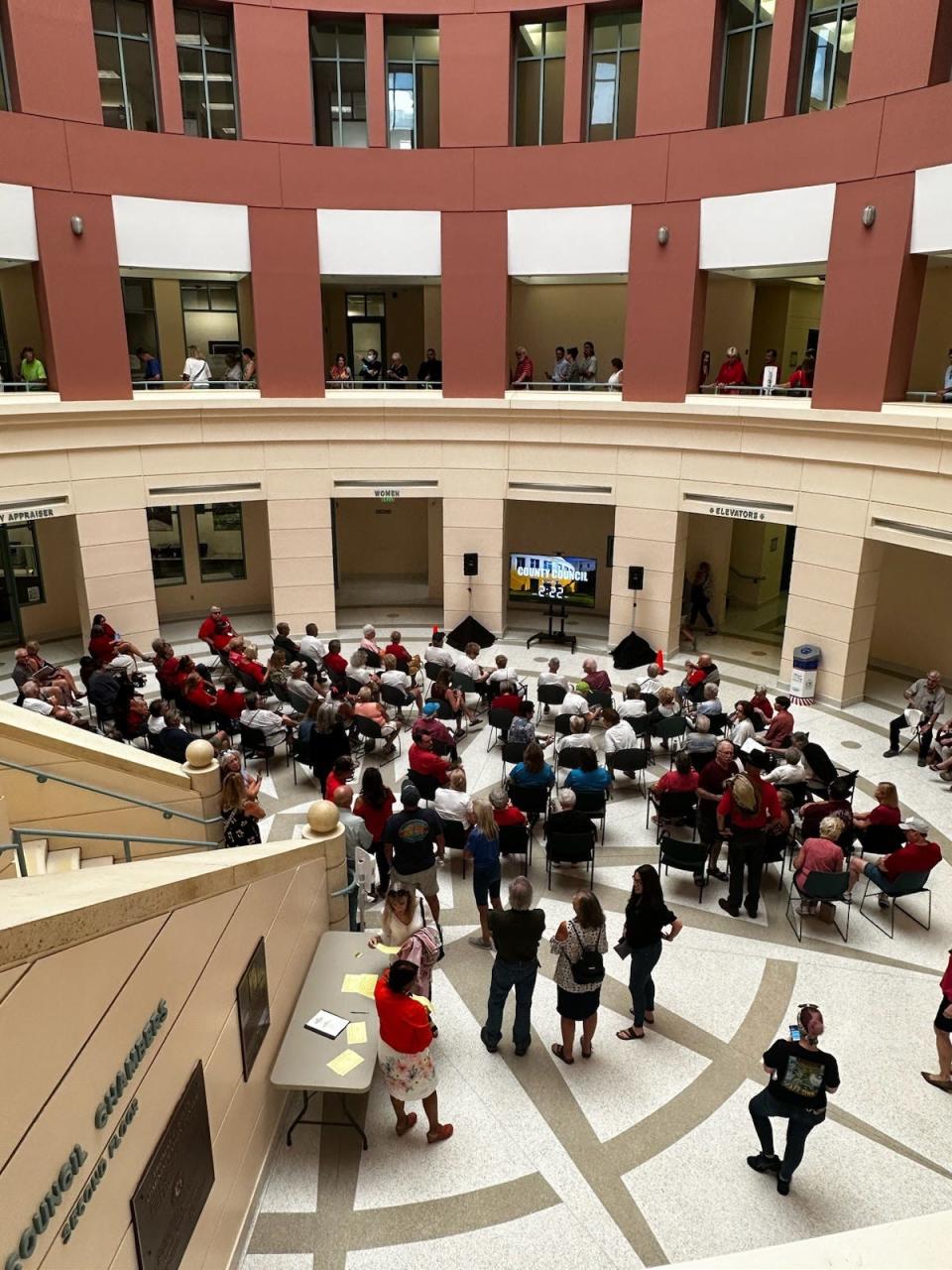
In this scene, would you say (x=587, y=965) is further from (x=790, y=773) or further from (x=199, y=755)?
(x=199, y=755)

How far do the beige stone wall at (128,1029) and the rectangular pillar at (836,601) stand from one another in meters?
11.2

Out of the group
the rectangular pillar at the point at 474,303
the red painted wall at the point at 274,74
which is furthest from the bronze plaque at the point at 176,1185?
the red painted wall at the point at 274,74

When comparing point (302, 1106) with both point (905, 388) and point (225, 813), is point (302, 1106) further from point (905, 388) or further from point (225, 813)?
point (905, 388)

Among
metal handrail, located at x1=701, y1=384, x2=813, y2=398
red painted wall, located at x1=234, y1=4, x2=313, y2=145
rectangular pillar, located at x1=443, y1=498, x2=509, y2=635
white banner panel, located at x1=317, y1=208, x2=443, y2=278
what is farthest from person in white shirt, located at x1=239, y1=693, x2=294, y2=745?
red painted wall, located at x1=234, y1=4, x2=313, y2=145

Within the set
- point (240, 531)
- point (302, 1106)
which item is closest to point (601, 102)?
point (240, 531)

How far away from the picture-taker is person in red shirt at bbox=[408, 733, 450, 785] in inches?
369

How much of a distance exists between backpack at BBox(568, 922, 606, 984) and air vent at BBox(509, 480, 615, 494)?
37.6ft

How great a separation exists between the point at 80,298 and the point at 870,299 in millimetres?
12839

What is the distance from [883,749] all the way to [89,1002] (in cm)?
1221

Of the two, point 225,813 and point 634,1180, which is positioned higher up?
point 225,813

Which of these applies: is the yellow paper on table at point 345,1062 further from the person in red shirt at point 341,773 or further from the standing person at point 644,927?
the person in red shirt at point 341,773

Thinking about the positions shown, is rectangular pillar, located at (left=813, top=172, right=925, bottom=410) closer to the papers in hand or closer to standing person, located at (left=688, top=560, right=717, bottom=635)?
standing person, located at (left=688, top=560, right=717, bottom=635)

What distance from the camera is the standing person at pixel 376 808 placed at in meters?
8.03

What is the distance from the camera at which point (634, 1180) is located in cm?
577
